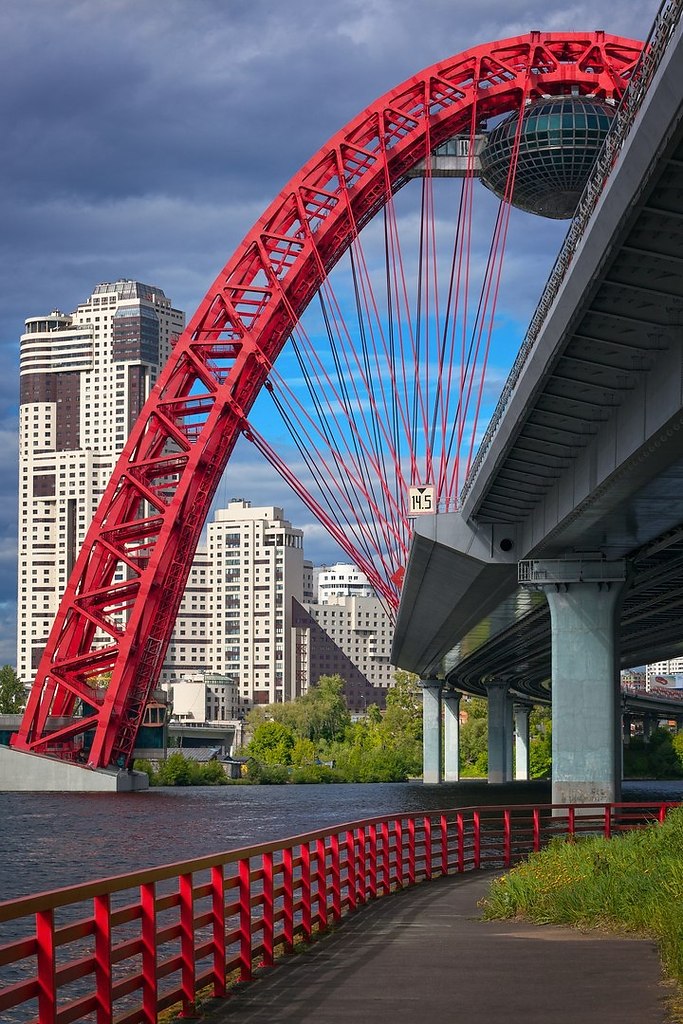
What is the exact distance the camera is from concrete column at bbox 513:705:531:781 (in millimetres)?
159000

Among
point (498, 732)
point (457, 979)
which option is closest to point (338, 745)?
point (498, 732)

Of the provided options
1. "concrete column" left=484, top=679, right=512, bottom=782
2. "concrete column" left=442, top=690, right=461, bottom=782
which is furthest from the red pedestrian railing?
"concrete column" left=442, top=690, right=461, bottom=782

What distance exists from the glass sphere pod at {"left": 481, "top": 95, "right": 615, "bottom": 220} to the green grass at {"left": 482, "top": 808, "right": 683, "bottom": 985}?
51.7m

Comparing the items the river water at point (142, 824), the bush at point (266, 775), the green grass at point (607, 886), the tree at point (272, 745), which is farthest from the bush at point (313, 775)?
the green grass at point (607, 886)

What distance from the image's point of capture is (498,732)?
12838 centimetres

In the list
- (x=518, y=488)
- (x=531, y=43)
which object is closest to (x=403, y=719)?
(x=531, y=43)

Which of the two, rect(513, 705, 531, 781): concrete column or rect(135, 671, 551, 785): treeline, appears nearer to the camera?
rect(135, 671, 551, 785): treeline

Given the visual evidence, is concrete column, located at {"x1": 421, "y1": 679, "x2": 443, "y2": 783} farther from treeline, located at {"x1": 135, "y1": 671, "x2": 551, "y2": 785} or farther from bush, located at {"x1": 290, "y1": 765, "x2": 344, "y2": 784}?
treeline, located at {"x1": 135, "y1": 671, "x2": 551, "y2": 785}

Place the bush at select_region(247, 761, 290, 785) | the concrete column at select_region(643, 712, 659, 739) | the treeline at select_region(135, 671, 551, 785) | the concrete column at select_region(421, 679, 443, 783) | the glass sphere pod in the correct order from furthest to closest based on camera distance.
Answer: the concrete column at select_region(643, 712, 659, 739) → the bush at select_region(247, 761, 290, 785) → the treeline at select_region(135, 671, 551, 785) → the concrete column at select_region(421, 679, 443, 783) → the glass sphere pod

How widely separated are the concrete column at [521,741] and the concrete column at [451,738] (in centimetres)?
1720

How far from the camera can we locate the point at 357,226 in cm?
8212

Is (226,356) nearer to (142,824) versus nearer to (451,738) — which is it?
(142,824)

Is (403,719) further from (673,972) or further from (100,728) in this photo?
(673,972)

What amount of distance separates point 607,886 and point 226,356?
65625 mm
